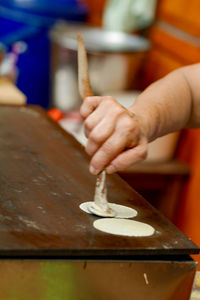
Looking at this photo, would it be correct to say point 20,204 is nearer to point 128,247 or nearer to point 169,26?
point 128,247

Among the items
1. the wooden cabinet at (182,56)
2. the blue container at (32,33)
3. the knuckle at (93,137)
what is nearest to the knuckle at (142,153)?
the knuckle at (93,137)

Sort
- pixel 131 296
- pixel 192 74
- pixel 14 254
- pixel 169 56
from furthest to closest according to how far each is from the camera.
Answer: pixel 169 56 → pixel 192 74 → pixel 131 296 → pixel 14 254

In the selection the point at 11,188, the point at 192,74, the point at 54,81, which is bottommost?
the point at 54,81

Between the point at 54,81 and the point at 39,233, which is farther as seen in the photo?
the point at 54,81

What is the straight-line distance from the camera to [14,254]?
1.11m

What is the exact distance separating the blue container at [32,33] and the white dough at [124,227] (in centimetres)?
343

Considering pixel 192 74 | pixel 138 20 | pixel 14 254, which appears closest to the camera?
pixel 14 254

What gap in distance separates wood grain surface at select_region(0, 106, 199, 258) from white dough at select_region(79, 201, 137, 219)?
2 centimetres

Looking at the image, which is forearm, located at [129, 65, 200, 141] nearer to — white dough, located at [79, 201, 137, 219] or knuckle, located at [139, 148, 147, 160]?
knuckle, located at [139, 148, 147, 160]

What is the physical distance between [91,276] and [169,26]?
2.70m

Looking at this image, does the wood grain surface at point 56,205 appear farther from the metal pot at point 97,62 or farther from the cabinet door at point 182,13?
the cabinet door at point 182,13

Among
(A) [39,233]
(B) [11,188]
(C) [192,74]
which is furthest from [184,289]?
(C) [192,74]

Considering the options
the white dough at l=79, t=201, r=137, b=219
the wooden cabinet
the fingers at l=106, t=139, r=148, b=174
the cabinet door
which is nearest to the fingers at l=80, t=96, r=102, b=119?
the fingers at l=106, t=139, r=148, b=174

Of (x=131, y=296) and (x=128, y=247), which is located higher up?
(x=128, y=247)
